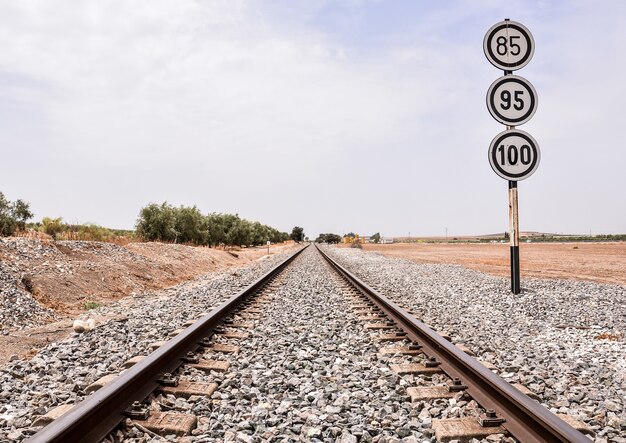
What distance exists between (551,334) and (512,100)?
5302 mm

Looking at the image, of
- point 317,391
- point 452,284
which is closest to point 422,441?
point 317,391

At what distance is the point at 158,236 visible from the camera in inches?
1332

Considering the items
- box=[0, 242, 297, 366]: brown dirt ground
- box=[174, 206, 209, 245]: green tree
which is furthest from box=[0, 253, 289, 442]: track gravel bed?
box=[174, 206, 209, 245]: green tree

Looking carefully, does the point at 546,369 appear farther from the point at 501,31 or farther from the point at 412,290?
the point at 501,31

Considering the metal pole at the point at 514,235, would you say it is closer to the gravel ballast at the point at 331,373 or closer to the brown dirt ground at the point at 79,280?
the gravel ballast at the point at 331,373

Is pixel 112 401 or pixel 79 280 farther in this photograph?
pixel 79 280

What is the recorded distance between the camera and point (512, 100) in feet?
29.4

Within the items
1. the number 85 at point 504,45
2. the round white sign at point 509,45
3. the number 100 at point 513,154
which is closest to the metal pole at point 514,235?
the number 100 at point 513,154

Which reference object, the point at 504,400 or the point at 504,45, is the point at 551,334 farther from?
the point at 504,45

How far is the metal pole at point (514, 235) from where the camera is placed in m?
9.01

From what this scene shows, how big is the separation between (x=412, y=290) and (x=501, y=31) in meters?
5.96

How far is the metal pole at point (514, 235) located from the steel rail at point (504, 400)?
516cm

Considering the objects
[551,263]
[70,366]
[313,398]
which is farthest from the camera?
[551,263]

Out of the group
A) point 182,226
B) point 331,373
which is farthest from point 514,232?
point 182,226
